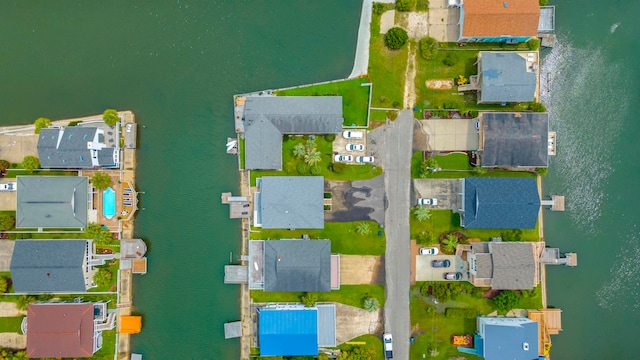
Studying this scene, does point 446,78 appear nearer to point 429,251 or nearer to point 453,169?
point 453,169

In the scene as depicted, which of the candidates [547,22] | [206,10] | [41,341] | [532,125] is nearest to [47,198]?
[41,341]

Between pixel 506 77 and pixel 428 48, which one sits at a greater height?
pixel 428 48

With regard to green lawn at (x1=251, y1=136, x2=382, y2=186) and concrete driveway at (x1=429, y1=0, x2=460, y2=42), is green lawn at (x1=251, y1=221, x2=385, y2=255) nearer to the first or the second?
green lawn at (x1=251, y1=136, x2=382, y2=186)

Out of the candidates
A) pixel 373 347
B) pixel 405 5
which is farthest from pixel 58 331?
pixel 405 5

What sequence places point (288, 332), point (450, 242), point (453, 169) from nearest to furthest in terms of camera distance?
point (288, 332) < point (450, 242) < point (453, 169)

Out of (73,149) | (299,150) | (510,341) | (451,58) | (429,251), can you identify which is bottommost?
(510,341)

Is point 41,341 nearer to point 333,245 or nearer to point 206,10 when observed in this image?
point 333,245

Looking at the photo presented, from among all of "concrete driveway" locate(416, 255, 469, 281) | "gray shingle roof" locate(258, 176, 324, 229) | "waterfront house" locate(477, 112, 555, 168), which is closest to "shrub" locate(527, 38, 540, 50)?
"waterfront house" locate(477, 112, 555, 168)
